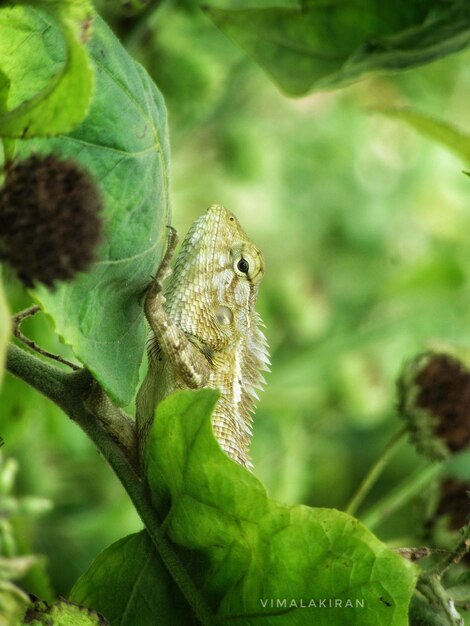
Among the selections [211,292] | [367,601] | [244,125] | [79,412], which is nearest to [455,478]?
[211,292]

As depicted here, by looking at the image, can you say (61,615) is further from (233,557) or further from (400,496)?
(400,496)

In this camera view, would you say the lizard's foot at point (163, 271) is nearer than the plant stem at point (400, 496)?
Yes

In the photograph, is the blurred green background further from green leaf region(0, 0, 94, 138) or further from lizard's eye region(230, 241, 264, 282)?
green leaf region(0, 0, 94, 138)

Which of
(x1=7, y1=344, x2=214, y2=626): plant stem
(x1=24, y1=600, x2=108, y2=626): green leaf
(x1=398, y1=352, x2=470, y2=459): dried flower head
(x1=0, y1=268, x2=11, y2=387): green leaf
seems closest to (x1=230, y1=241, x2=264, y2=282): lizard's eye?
(x1=398, y1=352, x2=470, y2=459): dried flower head

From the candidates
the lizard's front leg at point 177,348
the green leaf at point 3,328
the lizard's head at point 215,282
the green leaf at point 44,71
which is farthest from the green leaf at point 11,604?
the lizard's head at point 215,282

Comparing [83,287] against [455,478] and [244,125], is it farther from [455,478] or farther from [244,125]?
[244,125]

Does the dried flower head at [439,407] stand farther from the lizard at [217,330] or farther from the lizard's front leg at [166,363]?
the lizard's front leg at [166,363]
